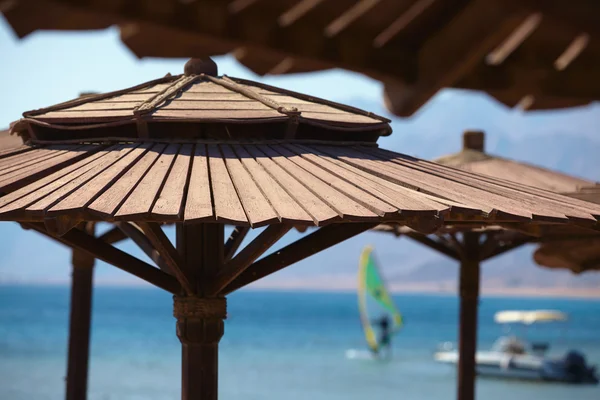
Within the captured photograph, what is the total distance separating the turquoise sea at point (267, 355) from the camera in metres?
33.8

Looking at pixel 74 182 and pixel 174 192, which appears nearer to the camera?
pixel 174 192

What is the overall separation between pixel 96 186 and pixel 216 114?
1.12m

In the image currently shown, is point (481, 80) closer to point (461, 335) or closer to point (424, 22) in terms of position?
point (424, 22)

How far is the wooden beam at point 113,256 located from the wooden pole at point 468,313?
184 inches

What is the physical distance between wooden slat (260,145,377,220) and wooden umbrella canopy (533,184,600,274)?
3.42 metres

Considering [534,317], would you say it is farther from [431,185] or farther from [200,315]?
[200,315]

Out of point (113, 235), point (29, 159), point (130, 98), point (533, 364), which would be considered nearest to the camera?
point (29, 159)

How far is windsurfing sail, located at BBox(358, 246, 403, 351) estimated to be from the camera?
119 feet

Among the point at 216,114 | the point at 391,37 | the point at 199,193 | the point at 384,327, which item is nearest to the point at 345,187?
the point at 199,193

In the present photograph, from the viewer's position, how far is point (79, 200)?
479 cm

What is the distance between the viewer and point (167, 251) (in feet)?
17.8

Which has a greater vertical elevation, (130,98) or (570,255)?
(130,98)

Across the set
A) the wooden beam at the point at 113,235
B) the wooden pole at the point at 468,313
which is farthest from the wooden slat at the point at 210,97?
the wooden pole at the point at 468,313

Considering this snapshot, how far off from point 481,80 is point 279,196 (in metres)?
1.94
